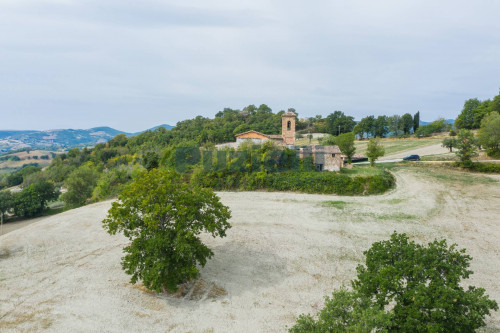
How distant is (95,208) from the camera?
27141 millimetres

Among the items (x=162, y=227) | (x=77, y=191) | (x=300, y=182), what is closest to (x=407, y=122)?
(x=300, y=182)

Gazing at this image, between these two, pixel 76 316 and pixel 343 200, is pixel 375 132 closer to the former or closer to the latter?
pixel 343 200

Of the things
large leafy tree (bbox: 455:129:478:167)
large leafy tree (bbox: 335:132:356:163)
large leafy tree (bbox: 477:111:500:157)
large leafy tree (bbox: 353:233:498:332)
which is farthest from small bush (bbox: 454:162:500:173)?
large leafy tree (bbox: 353:233:498:332)

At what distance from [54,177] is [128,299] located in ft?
248

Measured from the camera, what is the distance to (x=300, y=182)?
2972cm

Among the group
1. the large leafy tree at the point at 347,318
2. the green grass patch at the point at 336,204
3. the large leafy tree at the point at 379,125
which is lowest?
the green grass patch at the point at 336,204

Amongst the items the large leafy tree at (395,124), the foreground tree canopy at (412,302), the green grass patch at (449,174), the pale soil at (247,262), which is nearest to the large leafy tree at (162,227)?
the pale soil at (247,262)

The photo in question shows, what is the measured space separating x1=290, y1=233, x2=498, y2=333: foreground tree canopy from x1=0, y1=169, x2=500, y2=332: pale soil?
3.85 m

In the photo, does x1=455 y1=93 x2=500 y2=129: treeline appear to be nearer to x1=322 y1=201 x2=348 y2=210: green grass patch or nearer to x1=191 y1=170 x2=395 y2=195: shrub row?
x1=191 y1=170 x2=395 y2=195: shrub row

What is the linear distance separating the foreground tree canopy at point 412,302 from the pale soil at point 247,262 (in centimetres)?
385

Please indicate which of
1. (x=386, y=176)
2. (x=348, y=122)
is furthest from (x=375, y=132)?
(x=386, y=176)

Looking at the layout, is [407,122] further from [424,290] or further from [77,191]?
[424,290]

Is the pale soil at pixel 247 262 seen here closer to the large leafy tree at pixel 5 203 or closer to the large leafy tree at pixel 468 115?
the large leafy tree at pixel 5 203

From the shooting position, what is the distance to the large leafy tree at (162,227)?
11.9m
